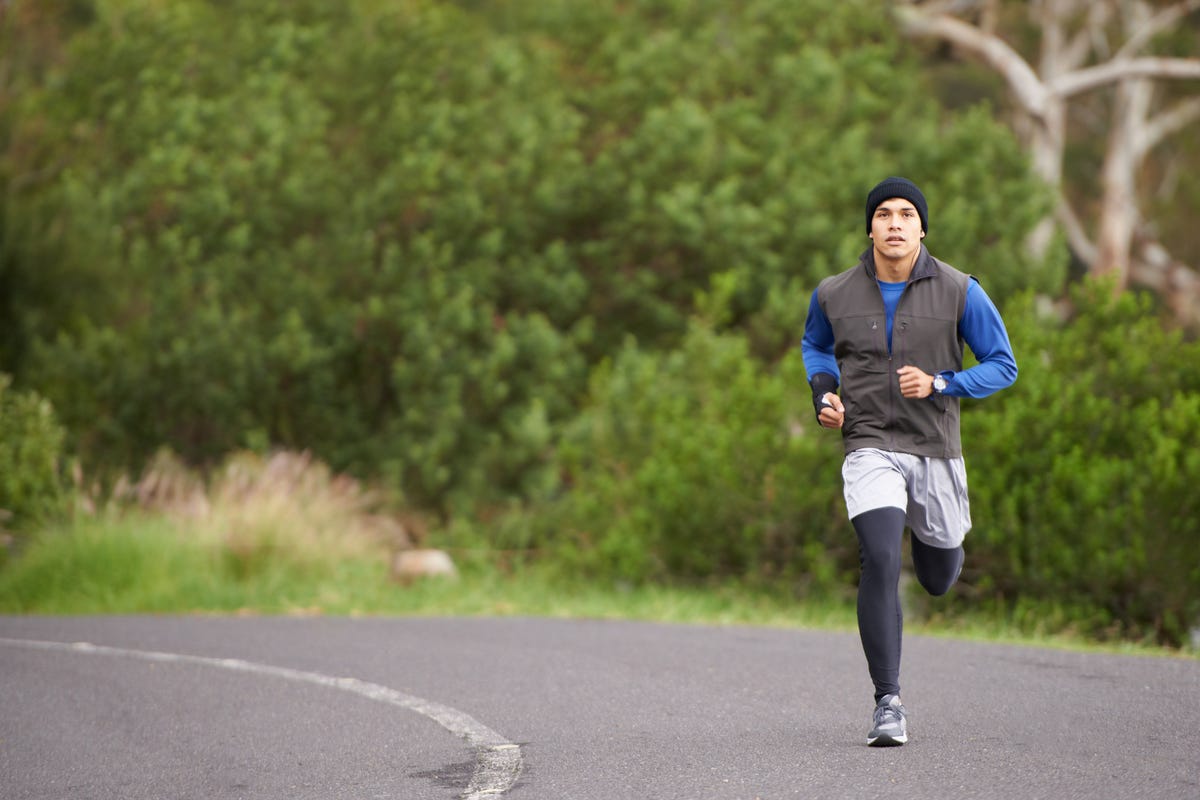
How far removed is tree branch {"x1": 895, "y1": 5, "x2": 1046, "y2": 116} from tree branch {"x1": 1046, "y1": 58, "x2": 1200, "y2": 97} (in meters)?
0.42

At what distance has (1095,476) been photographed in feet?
35.4

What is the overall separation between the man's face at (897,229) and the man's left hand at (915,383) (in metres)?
0.46

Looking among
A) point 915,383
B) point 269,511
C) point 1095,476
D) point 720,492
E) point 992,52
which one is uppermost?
point 992,52

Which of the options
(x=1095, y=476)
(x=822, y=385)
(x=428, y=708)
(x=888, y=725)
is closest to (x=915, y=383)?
(x=822, y=385)

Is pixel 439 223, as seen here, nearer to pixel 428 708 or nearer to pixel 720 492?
pixel 720 492

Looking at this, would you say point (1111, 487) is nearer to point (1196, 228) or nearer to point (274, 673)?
point (274, 673)

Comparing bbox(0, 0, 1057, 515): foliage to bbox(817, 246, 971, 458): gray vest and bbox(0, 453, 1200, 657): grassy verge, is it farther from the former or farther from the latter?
bbox(817, 246, 971, 458): gray vest

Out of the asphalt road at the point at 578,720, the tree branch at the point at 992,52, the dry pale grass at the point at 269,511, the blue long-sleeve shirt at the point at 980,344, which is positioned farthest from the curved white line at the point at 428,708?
the tree branch at the point at 992,52

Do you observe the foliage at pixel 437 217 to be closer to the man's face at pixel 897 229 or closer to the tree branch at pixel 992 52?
the tree branch at pixel 992 52

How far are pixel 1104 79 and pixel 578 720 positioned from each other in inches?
932

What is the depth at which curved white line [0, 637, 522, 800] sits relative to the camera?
5.46 m

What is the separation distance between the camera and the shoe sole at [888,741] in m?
5.70

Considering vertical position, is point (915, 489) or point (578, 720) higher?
point (915, 489)

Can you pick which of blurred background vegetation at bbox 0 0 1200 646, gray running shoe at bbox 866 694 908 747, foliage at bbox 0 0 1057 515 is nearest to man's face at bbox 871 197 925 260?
gray running shoe at bbox 866 694 908 747
